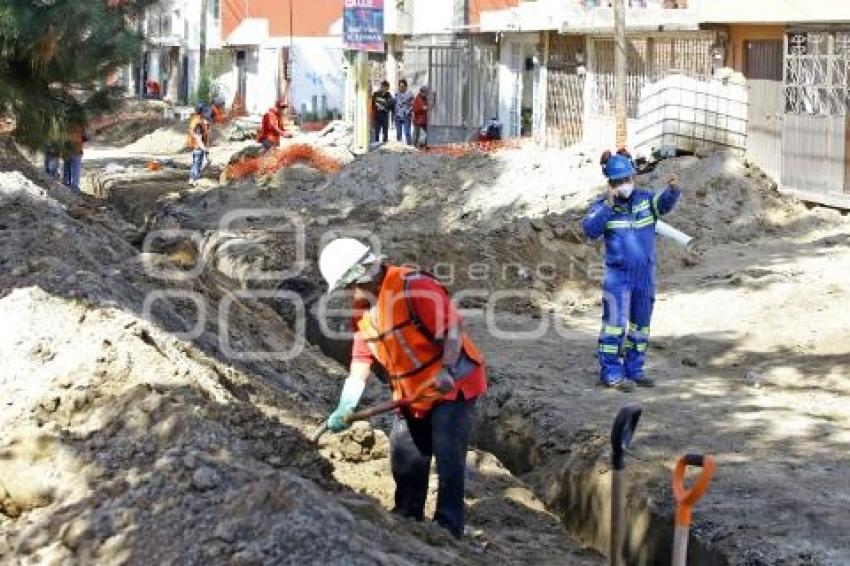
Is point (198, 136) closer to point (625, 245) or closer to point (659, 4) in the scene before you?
point (659, 4)

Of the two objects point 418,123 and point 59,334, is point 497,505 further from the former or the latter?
point 418,123

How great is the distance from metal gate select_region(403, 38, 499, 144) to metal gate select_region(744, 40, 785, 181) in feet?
40.8

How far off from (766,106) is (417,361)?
54.3 feet

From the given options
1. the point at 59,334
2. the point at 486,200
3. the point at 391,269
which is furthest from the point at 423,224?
the point at 391,269

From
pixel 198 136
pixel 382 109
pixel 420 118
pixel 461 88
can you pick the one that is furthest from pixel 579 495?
pixel 461 88

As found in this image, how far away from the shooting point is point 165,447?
7.00 m

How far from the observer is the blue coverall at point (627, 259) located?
10.9 metres

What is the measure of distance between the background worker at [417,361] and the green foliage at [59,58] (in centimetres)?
686

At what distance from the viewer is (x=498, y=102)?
3506 cm

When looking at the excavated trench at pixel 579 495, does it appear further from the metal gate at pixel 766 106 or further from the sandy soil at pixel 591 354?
the metal gate at pixel 766 106

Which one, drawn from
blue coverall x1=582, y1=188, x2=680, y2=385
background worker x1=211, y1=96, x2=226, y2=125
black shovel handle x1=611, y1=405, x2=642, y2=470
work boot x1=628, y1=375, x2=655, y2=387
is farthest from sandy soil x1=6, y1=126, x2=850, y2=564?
background worker x1=211, y1=96, x2=226, y2=125

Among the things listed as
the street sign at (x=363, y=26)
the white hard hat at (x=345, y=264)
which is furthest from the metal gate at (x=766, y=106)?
the white hard hat at (x=345, y=264)

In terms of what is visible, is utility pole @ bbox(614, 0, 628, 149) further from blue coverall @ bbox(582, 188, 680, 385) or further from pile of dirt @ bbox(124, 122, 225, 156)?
pile of dirt @ bbox(124, 122, 225, 156)

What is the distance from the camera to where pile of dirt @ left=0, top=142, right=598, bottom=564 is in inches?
233
